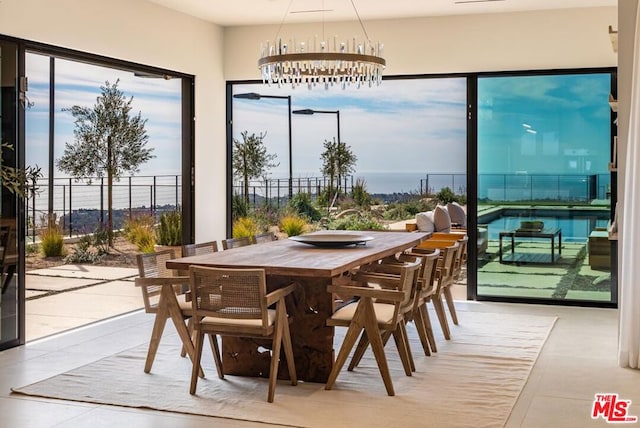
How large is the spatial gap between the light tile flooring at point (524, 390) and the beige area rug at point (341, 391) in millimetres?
103

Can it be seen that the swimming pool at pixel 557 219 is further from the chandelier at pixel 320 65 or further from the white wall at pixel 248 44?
the chandelier at pixel 320 65

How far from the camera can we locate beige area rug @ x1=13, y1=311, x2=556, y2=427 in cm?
425

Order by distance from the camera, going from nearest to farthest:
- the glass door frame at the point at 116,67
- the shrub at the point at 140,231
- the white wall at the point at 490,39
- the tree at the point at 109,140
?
the glass door frame at the point at 116,67
the white wall at the point at 490,39
the tree at the point at 109,140
the shrub at the point at 140,231

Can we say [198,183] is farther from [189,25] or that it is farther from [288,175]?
[189,25]

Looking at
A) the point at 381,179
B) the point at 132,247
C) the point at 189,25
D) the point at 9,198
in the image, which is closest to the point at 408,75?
the point at 381,179

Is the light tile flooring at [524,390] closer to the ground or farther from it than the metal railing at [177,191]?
closer to the ground

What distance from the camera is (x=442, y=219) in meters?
8.24

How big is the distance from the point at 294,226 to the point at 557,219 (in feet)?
8.88

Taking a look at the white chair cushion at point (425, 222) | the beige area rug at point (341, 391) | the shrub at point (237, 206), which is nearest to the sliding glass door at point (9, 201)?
the beige area rug at point (341, 391)

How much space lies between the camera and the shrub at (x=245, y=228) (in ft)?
29.1

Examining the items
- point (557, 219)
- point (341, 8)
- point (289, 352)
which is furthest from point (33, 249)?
point (557, 219)

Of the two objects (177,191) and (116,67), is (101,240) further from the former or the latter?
(116,67)

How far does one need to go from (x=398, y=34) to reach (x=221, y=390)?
465 centimetres

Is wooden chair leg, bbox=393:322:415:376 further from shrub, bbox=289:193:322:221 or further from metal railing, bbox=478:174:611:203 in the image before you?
shrub, bbox=289:193:322:221
